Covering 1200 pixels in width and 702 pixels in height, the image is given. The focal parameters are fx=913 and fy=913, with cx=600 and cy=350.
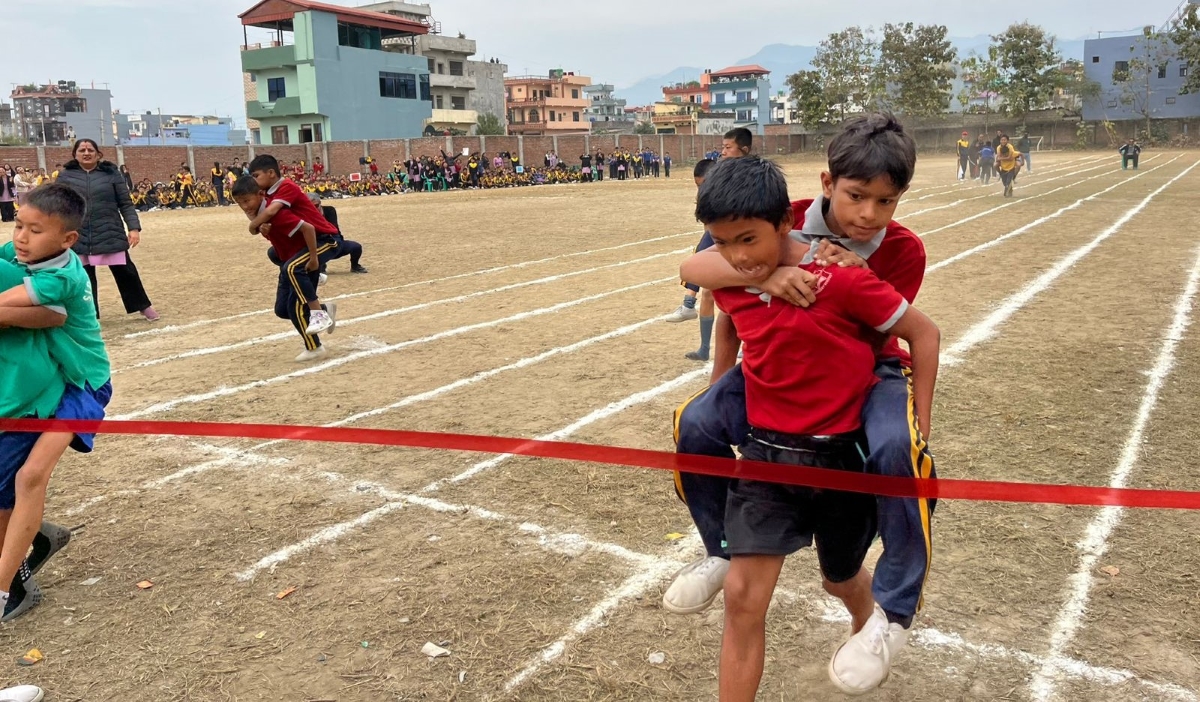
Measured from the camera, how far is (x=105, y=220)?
9.59 metres

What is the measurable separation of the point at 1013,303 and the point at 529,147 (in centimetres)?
4518

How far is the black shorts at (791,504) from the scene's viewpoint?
93.7 inches

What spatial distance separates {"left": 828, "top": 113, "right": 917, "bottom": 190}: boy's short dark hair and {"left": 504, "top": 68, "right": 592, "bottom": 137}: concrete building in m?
93.5

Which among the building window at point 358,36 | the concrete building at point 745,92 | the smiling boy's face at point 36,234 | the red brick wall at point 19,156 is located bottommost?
the smiling boy's face at point 36,234

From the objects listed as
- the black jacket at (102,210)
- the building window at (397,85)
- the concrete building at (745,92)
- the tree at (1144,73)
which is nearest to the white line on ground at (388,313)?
the black jacket at (102,210)

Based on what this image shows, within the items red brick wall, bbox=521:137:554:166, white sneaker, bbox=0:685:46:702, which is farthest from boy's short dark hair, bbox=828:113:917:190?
red brick wall, bbox=521:137:554:166

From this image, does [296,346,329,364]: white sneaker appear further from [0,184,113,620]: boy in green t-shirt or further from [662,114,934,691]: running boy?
[662,114,934,691]: running boy

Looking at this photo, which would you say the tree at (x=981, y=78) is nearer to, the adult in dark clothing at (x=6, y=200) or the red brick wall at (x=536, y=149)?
the red brick wall at (x=536, y=149)

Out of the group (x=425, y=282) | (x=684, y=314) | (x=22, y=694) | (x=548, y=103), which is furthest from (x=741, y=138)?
(x=548, y=103)

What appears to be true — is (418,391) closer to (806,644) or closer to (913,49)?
(806,644)

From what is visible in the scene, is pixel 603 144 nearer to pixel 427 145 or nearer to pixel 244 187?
pixel 427 145

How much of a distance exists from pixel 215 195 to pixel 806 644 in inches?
1347

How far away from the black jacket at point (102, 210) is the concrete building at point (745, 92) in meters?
120

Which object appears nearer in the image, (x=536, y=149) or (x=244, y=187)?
(x=244, y=187)
